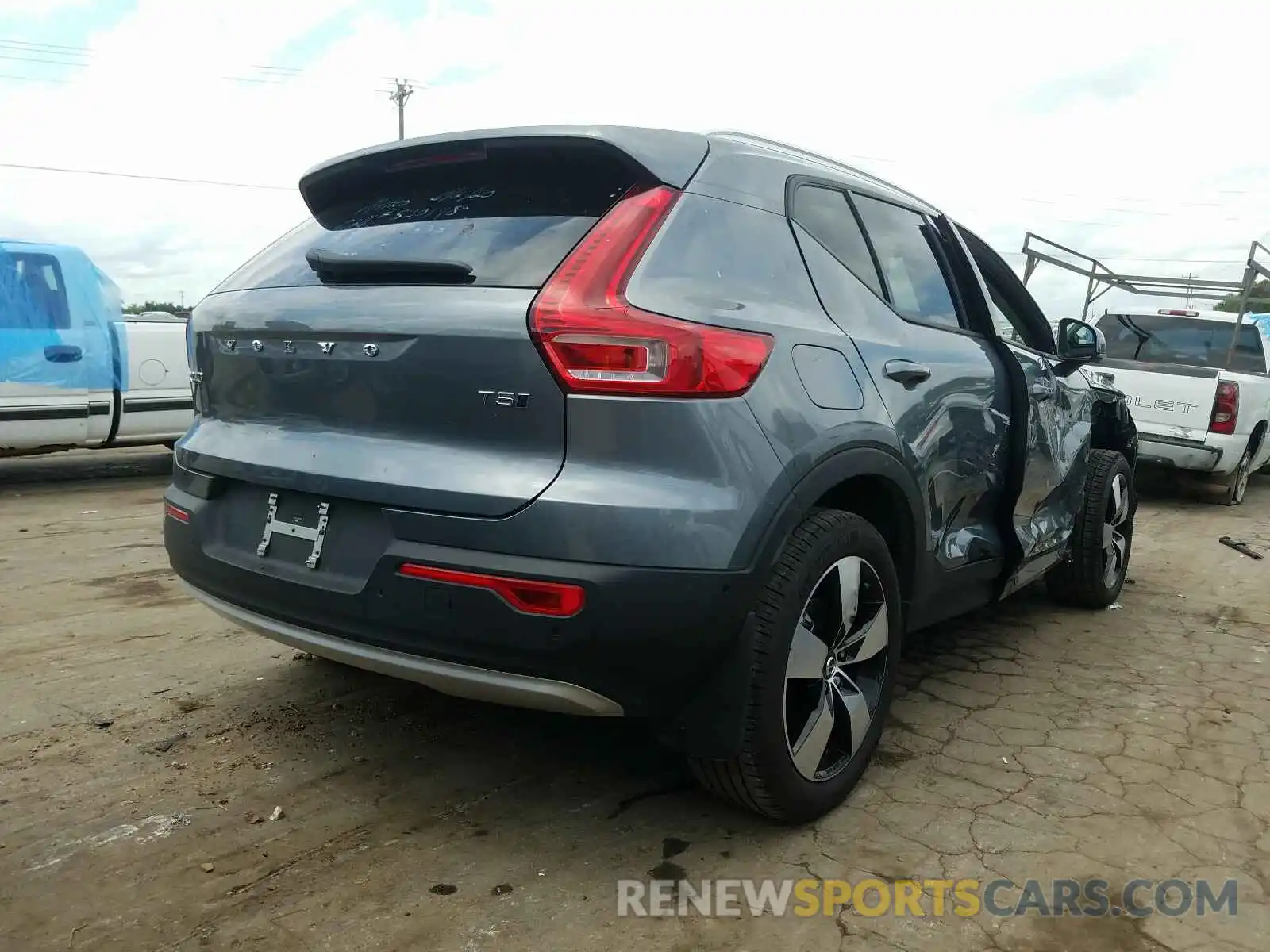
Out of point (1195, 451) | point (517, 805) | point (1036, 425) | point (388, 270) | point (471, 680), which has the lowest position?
point (1195, 451)

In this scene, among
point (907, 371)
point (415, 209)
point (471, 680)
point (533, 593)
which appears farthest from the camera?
point (907, 371)

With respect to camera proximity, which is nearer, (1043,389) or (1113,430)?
(1043,389)

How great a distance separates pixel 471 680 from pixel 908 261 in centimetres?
204

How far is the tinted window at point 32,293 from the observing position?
291 inches

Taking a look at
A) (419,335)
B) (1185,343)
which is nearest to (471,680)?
(419,335)

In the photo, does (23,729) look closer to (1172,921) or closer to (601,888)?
(601,888)

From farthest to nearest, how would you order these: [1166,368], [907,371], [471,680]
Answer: [1166,368]
[907,371]
[471,680]

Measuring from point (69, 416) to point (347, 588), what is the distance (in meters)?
6.59

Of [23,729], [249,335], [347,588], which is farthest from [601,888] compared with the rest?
[23,729]

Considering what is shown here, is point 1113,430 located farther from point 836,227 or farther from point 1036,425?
point 836,227

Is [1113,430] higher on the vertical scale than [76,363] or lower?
higher

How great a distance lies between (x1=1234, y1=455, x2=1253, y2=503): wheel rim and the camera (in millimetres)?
8781

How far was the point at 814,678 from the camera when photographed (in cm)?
251

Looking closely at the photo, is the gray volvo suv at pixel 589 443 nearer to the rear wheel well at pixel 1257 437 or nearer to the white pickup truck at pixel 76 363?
the white pickup truck at pixel 76 363
